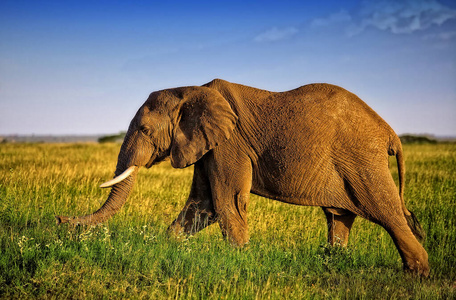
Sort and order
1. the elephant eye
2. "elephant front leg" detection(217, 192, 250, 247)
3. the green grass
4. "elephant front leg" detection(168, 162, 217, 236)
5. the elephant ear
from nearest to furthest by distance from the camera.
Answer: the green grass
"elephant front leg" detection(217, 192, 250, 247)
the elephant ear
the elephant eye
"elephant front leg" detection(168, 162, 217, 236)

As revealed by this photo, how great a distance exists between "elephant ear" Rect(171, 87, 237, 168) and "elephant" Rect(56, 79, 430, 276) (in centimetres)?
1

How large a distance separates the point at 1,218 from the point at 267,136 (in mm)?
4513

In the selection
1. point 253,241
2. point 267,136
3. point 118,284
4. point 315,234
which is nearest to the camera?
point 118,284

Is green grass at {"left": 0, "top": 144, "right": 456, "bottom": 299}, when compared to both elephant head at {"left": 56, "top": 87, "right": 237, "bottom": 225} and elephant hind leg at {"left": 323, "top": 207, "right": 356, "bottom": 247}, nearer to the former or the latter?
elephant hind leg at {"left": 323, "top": 207, "right": 356, "bottom": 247}

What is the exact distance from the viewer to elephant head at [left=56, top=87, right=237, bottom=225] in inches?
241

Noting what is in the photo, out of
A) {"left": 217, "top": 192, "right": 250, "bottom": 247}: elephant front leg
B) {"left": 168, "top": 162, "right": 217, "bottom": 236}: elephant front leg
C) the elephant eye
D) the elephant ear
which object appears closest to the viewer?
{"left": 217, "top": 192, "right": 250, "bottom": 247}: elephant front leg

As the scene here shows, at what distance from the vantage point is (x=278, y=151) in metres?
6.11

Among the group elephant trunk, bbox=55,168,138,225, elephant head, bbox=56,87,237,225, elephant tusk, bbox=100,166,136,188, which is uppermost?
elephant head, bbox=56,87,237,225

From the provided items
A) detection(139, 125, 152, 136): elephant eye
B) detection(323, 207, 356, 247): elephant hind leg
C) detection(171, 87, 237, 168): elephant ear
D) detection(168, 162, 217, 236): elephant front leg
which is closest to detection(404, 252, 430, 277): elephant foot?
detection(323, 207, 356, 247): elephant hind leg

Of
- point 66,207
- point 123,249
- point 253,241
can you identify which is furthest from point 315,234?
point 66,207

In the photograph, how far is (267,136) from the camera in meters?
6.18

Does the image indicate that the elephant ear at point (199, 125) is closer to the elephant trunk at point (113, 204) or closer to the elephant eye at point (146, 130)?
the elephant eye at point (146, 130)

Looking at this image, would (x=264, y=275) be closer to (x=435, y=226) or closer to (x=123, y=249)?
(x=123, y=249)

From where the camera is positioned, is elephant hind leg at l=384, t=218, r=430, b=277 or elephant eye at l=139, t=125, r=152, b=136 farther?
elephant eye at l=139, t=125, r=152, b=136
